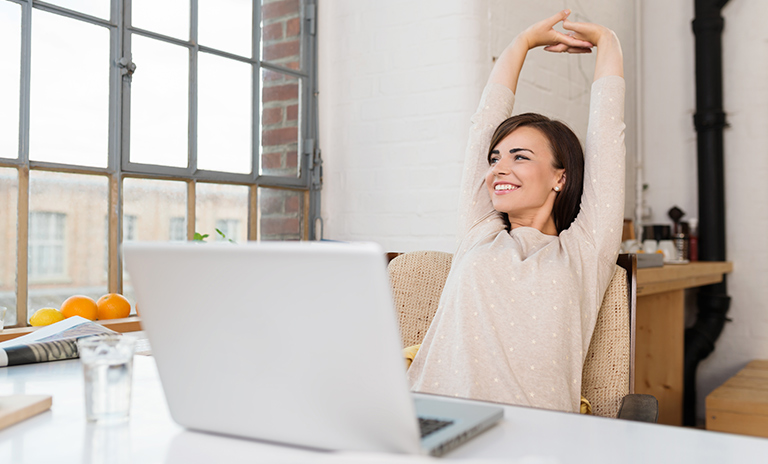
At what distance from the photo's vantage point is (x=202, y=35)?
214 cm

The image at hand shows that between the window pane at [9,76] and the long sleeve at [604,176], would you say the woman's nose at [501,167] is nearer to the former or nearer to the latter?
the long sleeve at [604,176]

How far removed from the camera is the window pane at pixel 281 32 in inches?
92.6

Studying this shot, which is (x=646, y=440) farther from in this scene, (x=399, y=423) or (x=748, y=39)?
(x=748, y=39)

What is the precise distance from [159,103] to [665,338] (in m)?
2.08

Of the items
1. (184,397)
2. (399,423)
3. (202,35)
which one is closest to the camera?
(399,423)

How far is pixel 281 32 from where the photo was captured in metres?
2.39

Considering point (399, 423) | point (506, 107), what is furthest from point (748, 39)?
point (399, 423)

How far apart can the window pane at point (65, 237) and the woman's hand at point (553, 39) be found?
48.5 inches

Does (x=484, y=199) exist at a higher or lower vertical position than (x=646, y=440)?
higher

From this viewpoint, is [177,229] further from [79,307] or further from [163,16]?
[163,16]

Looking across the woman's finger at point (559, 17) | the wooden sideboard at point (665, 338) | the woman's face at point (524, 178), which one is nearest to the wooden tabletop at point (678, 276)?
the wooden sideboard at point (665, 338)

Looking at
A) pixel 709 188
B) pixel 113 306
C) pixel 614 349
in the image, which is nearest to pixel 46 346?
pixel 113 306

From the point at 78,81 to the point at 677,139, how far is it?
2.63 metres

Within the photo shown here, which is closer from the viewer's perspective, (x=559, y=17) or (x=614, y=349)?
(x=614, y=349)
